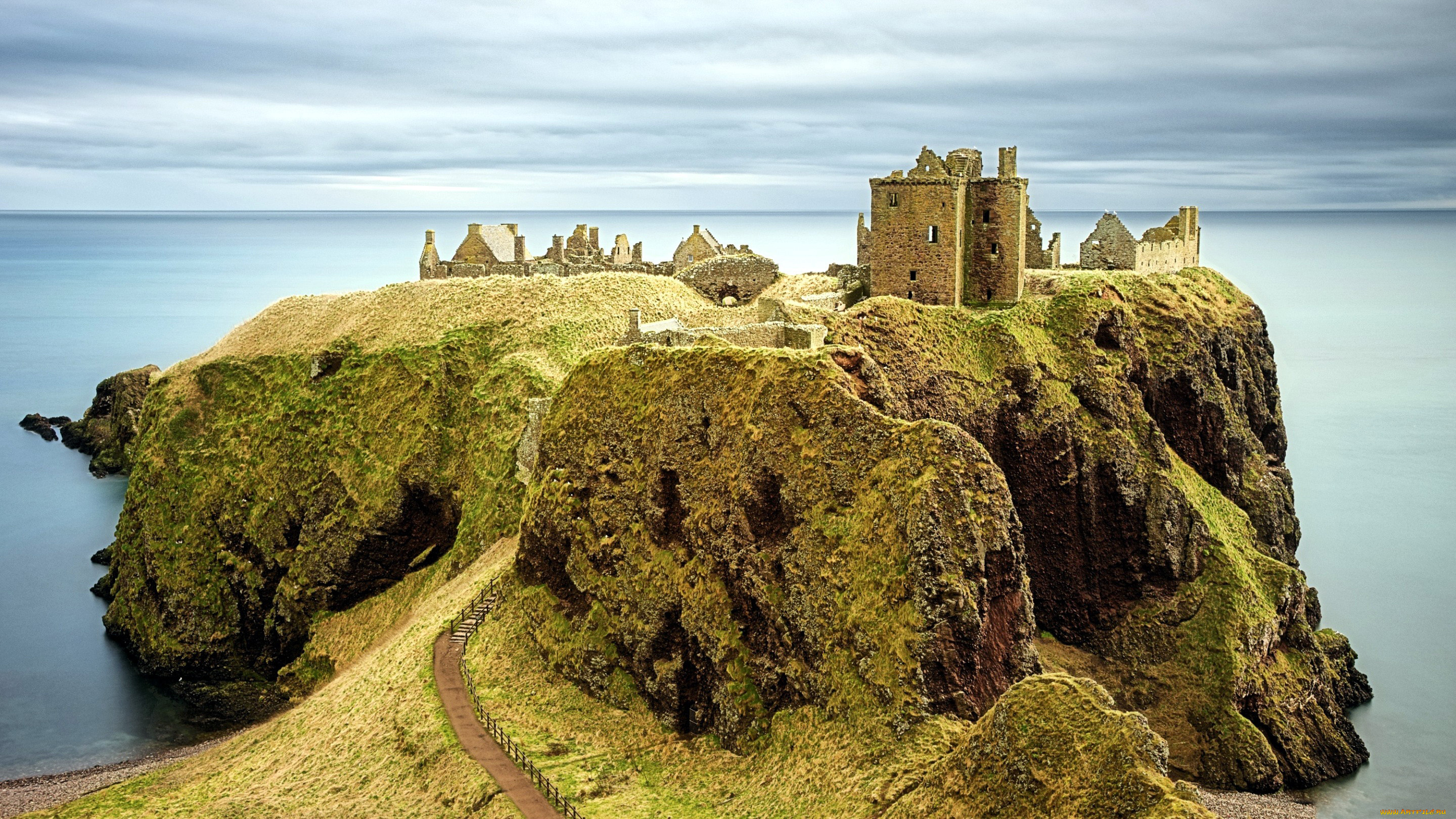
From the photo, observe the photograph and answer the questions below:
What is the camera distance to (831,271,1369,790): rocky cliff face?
224ft

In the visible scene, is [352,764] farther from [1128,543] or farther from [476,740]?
[1128,543]

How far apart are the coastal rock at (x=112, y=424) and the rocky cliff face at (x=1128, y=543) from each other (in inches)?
3585

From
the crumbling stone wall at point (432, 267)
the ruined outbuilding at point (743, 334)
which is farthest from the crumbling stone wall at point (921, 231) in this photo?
the crumbling stone wall at point (432, 267)

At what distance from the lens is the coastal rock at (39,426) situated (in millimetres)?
163500

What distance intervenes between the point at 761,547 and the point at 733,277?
4567cm

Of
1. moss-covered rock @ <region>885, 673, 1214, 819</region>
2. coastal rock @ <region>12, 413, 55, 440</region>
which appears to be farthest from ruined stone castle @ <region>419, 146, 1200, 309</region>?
coastal rock @ <region>12, 413, 55, 440</region>

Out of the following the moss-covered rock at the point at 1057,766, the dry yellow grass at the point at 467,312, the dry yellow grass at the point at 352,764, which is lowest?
the dry yellow grass at the point at 352,764

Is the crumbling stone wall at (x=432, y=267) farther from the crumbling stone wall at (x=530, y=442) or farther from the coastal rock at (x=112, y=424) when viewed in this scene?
the coastal rock at (x=112, y=424)

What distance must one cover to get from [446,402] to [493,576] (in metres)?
19.7

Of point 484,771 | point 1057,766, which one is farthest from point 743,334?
point 1057,766

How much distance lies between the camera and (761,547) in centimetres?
5178

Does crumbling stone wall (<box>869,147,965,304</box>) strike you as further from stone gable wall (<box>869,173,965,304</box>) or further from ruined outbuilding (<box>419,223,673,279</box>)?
ruined outbuilding (<box>419,223,673,279</box>)

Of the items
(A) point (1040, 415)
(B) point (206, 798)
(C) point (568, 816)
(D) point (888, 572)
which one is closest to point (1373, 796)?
(A) point (1040, 415)

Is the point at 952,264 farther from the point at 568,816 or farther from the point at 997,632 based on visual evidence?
the point at 568,816
